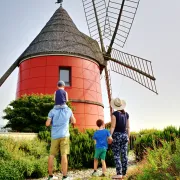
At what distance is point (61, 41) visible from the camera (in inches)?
782

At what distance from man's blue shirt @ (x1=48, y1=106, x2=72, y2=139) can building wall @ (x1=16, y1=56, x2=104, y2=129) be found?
10765 mm

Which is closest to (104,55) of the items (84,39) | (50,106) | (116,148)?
(84,39)

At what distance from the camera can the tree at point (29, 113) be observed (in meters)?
15.0

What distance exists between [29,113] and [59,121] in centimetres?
802

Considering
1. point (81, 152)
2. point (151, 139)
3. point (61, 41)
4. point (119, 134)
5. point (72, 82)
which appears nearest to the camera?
point (119, 134)

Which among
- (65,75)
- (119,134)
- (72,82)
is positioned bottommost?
(119,134)

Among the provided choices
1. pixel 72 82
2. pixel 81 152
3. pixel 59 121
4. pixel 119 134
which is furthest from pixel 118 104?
pixel 72 82

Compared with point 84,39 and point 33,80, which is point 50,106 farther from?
point 84,39

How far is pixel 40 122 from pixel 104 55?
964cm

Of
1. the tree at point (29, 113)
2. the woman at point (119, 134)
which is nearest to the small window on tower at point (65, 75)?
the tree at point (29, 113)

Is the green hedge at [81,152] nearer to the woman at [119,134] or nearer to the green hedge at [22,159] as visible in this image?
the green hedge at [22,159]

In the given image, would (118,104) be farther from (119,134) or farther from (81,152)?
(81,152)

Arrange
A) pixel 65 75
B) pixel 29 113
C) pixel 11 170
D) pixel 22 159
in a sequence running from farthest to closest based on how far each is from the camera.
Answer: pixel 65 75 < pixel 29 113 < pixel 22 159 < pixel 11 170

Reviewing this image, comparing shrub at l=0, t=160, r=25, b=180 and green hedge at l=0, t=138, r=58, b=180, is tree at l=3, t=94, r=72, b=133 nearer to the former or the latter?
green hedge at l=0, t=138, r=58, b=180
